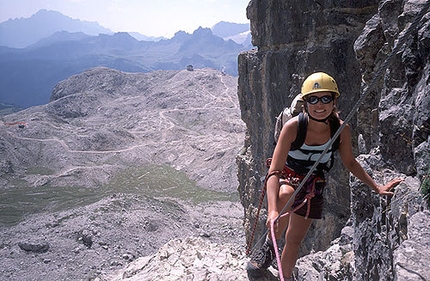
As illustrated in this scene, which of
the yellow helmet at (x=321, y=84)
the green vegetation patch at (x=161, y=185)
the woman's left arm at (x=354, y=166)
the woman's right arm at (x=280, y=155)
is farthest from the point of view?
the green vegetation patch at (x=161, y=185)

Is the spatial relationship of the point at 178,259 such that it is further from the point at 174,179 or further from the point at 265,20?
the point at 174,179

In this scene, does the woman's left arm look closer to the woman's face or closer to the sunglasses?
the woman's face

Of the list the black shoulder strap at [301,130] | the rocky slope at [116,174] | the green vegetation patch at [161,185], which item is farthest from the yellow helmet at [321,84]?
the green vegetation patch at [161,185]

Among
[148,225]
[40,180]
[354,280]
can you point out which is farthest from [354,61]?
[40,180]

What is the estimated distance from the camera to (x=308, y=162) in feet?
18.5

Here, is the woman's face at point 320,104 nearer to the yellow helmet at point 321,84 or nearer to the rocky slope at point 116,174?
the yellow helmet at point 321,84

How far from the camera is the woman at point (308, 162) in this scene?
5.02 metres

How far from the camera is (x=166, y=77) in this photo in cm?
13275

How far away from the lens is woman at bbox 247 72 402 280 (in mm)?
5016

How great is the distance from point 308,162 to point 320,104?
42.1 inches

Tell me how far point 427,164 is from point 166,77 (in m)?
132

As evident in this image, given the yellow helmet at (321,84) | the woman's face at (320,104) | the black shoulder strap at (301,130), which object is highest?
the yellow helmet at (321,84)

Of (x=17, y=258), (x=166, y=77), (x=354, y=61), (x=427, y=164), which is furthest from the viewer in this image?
(x=166, y=77)

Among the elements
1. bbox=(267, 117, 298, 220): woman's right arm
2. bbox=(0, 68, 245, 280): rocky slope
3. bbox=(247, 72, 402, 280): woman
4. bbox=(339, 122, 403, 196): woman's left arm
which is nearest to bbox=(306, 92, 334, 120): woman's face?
bbox=(247, 72, 402, 280): woman
